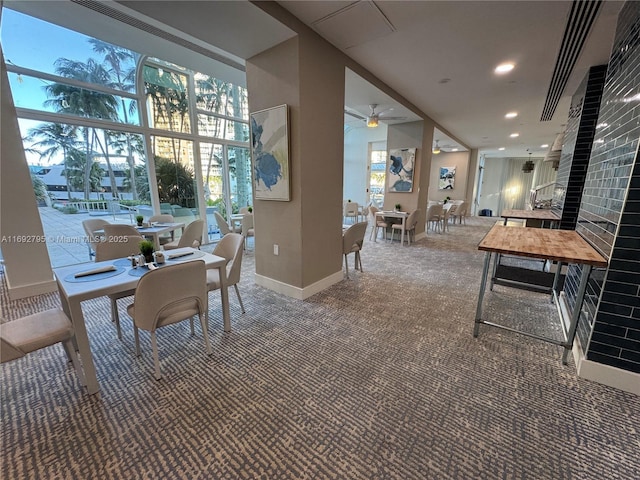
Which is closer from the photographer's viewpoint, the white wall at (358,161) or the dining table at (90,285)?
the dining table at (90,285)

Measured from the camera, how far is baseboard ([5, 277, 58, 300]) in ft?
10.0

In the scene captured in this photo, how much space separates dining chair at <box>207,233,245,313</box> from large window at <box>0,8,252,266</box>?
10.1ft

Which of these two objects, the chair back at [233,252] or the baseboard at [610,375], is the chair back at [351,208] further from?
the baseboard at [610,375]

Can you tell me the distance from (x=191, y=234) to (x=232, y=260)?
1355mm

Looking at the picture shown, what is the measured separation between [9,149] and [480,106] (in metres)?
6.92

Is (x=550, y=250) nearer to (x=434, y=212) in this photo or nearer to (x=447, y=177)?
(x=434, y=212)

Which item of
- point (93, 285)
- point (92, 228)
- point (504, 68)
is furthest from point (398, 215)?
point (92, 228)

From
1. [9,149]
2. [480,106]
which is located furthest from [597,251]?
[9,149]

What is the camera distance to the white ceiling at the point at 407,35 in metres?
2.18

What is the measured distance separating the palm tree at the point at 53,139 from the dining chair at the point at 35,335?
10.8 ft

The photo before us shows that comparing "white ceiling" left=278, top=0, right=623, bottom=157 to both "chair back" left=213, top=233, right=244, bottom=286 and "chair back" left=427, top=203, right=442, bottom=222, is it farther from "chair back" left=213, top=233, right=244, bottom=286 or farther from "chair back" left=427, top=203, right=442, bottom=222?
"chair back" left=427, top=203, right=442, bottom=222

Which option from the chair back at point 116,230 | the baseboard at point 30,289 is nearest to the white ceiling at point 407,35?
the chair back at point 116,230

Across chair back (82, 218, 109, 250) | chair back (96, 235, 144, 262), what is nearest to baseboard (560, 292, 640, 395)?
chair back (96, 235, 144, 262)

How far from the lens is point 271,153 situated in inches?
114
